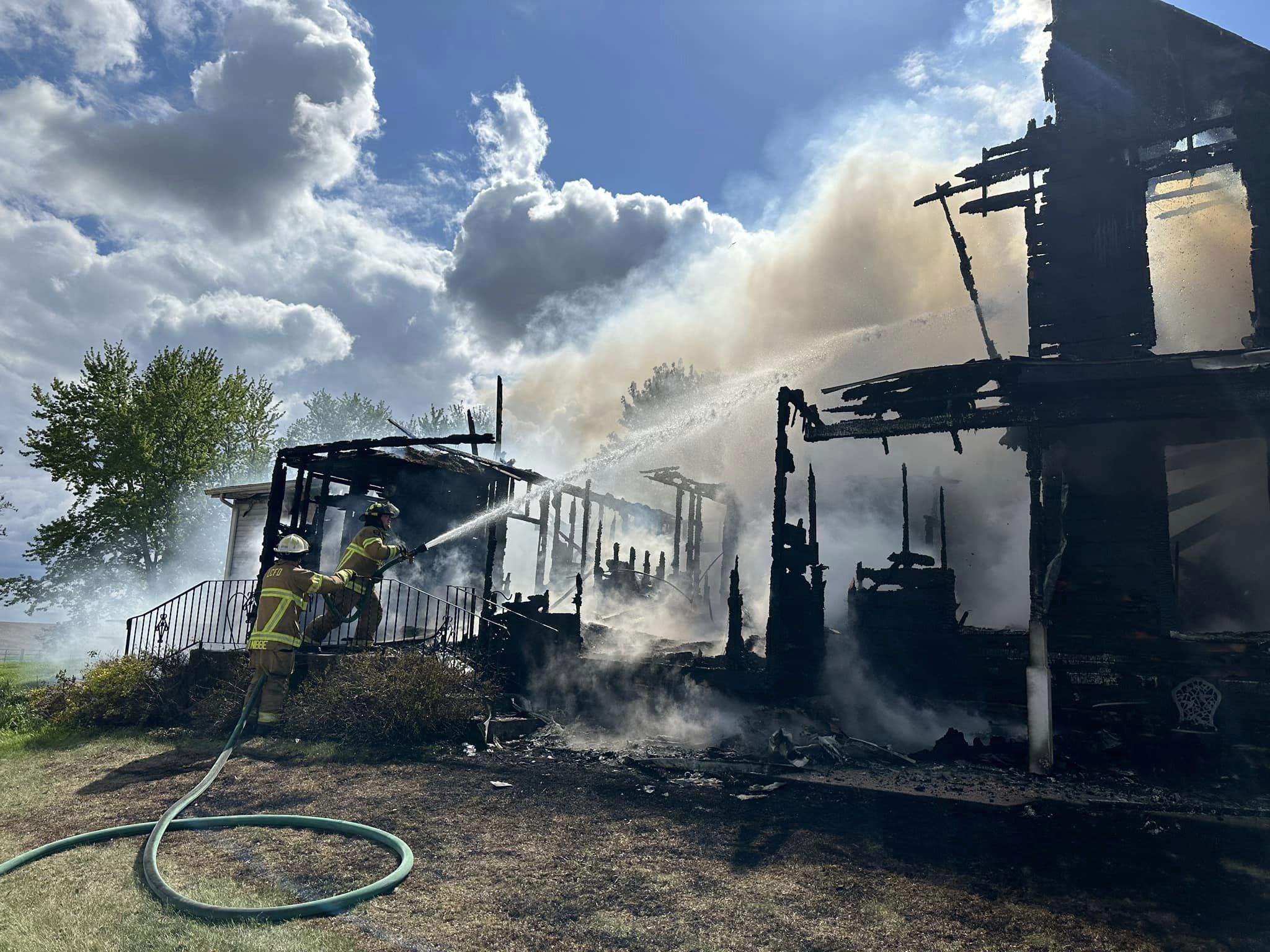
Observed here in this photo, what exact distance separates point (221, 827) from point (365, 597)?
4617mm

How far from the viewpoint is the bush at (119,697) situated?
10312mm

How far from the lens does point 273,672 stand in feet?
30.1

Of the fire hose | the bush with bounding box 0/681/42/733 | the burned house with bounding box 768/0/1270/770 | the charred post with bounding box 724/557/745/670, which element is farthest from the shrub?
the burned house with bounding box 768/0/1270/770

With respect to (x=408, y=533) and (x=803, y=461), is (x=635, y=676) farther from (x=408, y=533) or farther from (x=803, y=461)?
(x=803, y=461)

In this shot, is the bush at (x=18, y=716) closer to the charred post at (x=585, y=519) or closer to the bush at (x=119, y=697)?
the bush at (x=119, y=697)

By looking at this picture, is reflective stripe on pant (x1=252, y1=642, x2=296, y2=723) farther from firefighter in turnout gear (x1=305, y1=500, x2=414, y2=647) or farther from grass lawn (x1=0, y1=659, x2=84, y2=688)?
grass lawn (x1=0, y1=659, x2=84, y2=688)

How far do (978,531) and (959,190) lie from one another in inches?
403

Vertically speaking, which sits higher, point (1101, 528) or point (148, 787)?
point (1101, 528)

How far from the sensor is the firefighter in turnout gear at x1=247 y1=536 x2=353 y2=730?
9.05 meters

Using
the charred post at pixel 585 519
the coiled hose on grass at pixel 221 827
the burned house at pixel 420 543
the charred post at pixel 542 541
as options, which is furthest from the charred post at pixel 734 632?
the charred post at pixel 542 541

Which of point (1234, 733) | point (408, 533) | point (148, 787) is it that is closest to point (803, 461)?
point (408, 533)

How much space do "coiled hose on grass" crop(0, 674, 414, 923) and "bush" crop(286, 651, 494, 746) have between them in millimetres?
2072

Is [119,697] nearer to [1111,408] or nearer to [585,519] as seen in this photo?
[585,519]

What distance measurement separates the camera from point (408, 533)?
18.4 m
